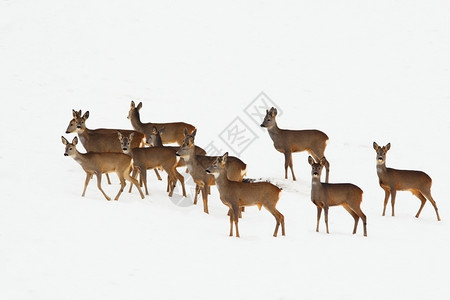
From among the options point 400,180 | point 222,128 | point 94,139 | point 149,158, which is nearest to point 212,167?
point 149,158

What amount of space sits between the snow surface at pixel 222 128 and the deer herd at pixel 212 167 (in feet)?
1.75

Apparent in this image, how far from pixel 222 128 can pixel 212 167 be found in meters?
8.92

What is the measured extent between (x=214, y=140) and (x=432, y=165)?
6.67 m

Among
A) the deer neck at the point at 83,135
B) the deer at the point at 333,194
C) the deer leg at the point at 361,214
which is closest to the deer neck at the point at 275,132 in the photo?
the deer at the point at 333,194

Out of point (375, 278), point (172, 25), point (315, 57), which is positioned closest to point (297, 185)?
point (375, 278)

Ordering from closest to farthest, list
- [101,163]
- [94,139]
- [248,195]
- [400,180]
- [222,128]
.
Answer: [248,195] < [101,163] < [400,180] < [94,139] < [222,128]

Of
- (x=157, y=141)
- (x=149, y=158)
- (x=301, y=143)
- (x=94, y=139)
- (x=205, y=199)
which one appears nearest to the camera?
(x=205, y=199)

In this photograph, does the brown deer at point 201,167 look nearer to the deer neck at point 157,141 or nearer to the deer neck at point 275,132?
the deer neck at point 157,141

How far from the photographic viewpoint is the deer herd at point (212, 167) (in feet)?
45.9

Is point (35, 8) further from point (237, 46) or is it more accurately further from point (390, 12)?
point (390, 12)

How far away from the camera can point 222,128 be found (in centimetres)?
2294

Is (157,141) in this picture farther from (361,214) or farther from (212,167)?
(361,214)

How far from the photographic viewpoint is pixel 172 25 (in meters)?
30.7

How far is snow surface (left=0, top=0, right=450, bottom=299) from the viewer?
11.9 metres
